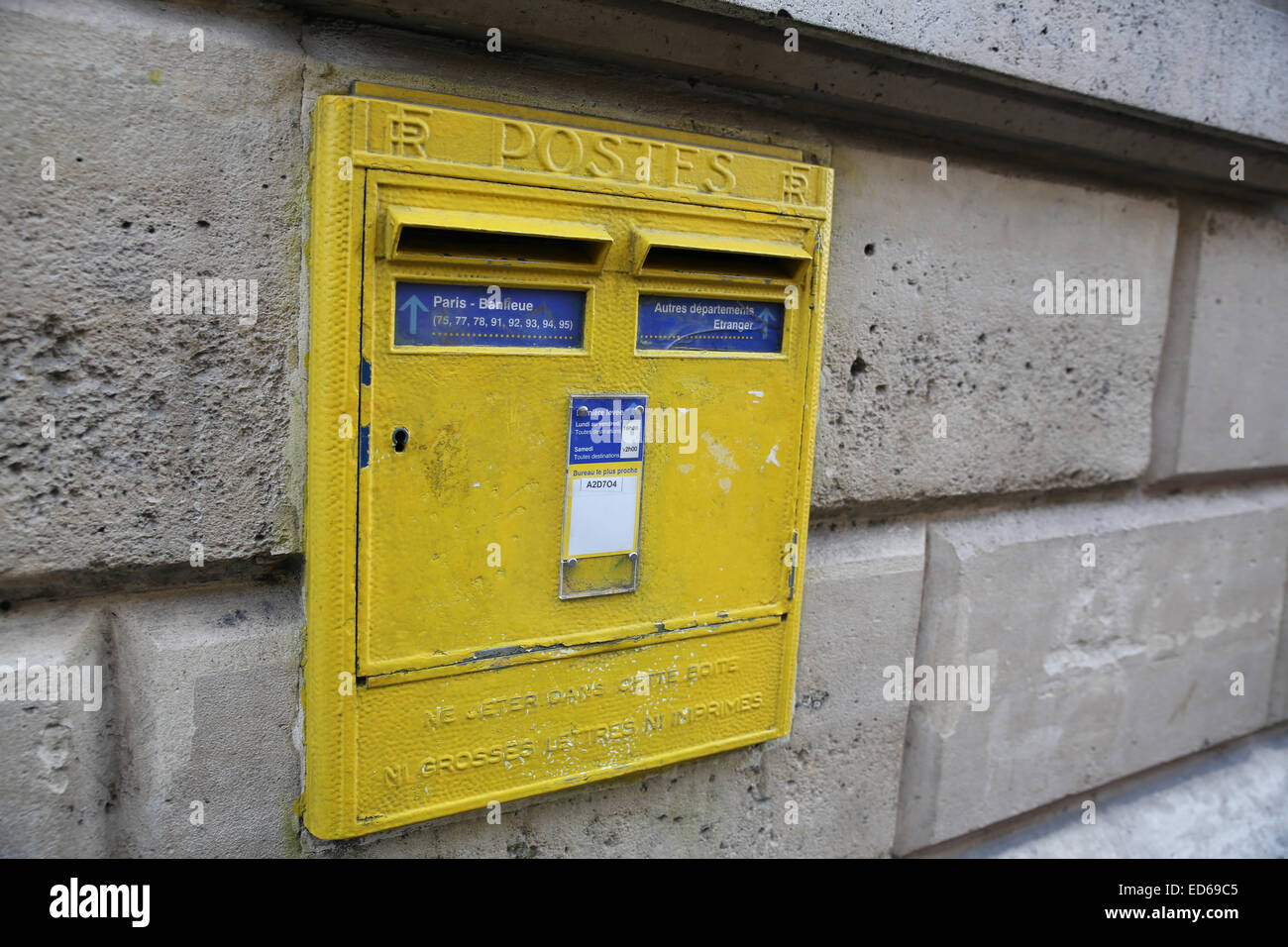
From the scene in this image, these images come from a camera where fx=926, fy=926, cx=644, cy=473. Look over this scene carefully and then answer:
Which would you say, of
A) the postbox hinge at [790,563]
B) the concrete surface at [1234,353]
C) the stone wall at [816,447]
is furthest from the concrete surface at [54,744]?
the concrete surface at [1234,353]

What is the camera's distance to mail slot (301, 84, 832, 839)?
3.85 feet

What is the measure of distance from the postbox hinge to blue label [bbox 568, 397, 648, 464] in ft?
1.11

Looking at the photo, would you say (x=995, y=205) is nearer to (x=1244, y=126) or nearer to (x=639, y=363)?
(x=1244, y=126)

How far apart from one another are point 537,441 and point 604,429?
0.11m

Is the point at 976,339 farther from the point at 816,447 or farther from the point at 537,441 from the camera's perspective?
the point at 537,441

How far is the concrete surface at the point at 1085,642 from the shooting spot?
203cm

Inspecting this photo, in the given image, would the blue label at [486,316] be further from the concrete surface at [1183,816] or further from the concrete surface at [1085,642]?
the concrete surface at [1183,816]

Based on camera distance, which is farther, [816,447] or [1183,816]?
[1183,816]

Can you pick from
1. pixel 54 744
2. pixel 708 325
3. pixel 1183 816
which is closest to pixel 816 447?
pixel 708 325

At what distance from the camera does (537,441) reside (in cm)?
130

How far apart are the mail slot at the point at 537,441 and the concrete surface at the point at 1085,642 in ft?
2.21

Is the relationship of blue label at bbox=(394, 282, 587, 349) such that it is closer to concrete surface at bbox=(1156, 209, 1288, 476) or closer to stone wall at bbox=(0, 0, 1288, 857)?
stone wall at bbox=(0, 0, 1288, 857)

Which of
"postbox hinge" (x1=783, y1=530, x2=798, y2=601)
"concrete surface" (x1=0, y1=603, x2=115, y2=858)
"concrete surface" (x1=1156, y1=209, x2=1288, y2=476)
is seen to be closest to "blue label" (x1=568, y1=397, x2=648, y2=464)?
"postbox hinge" (x1=783, y1=530, x2=798, y2=601)

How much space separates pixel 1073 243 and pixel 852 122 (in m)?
0.65
